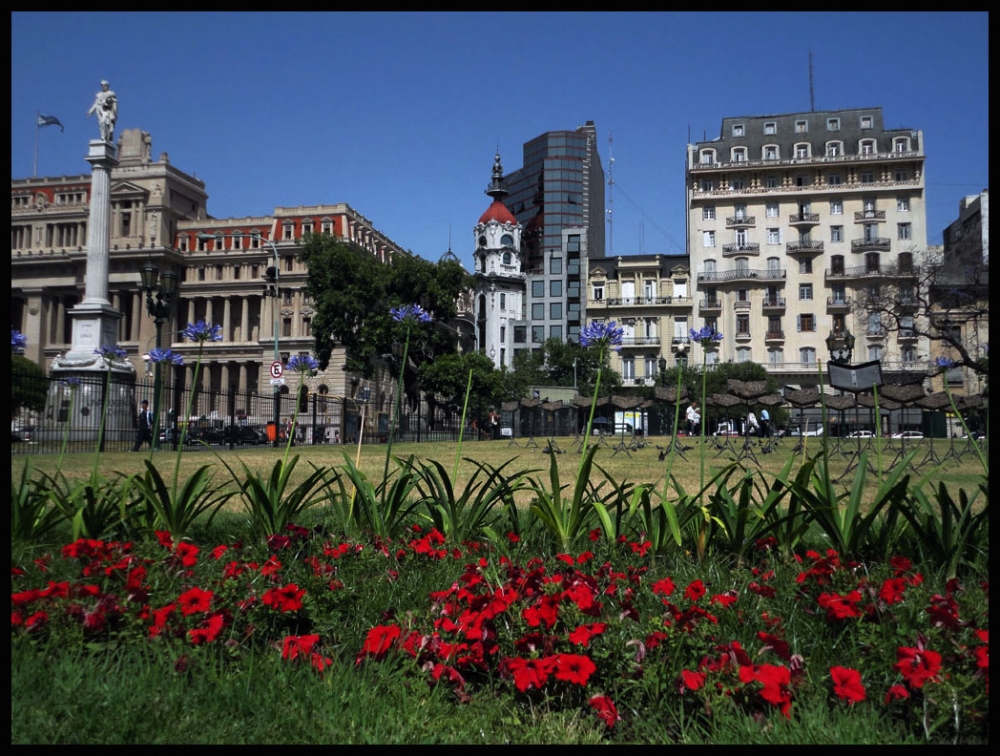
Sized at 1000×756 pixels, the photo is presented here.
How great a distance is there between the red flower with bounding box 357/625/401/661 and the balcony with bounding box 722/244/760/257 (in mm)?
67552

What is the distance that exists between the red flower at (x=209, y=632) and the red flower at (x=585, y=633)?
3.64 feet

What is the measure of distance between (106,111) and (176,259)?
37056 mm

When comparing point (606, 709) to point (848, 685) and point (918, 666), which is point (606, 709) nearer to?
point (848, 685)

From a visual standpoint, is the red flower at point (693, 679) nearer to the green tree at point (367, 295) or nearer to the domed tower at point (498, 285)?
the green tree at point (367, 295)

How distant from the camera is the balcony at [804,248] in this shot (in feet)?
209

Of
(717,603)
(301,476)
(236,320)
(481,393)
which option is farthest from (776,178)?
(717,603)

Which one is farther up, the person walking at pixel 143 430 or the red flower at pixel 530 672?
the person walking at pixel 143 430

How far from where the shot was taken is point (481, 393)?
39844 millimetres

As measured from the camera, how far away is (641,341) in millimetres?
68938

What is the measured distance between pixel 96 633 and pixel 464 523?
1937 millimetres

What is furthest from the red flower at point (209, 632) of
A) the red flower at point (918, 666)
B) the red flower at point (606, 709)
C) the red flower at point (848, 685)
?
the red flower at point (918, 666)

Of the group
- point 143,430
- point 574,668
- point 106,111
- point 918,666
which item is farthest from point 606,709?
point 106,111
